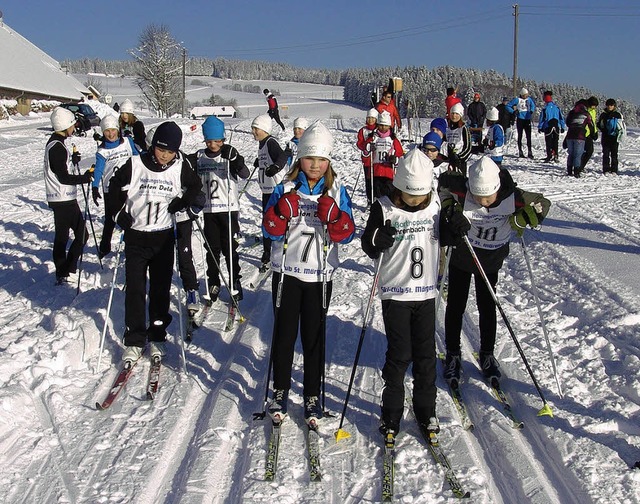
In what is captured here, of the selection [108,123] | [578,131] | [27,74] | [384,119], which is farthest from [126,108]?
[27,74]

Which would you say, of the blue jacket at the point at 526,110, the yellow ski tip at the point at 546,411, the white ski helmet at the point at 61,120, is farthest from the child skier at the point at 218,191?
the blue jacket at the point at 526,110

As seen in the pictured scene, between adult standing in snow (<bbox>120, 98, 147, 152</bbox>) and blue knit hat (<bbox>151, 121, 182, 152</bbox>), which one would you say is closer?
blue knit hat (<bbox>151, 121, 182, 152</bbox>)

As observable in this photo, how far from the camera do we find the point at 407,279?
13.6ft

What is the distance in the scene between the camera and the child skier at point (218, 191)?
6.94m

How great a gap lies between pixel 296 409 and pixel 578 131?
46.6 feet

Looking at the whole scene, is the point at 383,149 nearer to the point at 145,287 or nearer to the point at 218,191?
the point at 218,191

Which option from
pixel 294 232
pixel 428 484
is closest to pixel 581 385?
pixel 428 484

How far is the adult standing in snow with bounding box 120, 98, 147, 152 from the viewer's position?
386 inches

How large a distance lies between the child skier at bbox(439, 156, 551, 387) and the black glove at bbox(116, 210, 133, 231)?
2735 millimetres

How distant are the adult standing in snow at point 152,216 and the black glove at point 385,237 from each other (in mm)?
2100

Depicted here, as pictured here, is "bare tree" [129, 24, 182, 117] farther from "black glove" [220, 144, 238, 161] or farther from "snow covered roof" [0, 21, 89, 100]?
"black glove" [220, 144, 238, 161]

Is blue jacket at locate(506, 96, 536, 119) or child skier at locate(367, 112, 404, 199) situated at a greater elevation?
blue jacket at locate(506, 96, 536, 119)

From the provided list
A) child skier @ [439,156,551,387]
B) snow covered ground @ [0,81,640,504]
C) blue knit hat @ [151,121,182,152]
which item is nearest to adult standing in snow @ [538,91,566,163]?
snow covered ground @ [0,81,640,504]

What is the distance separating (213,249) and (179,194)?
1.78 metres
